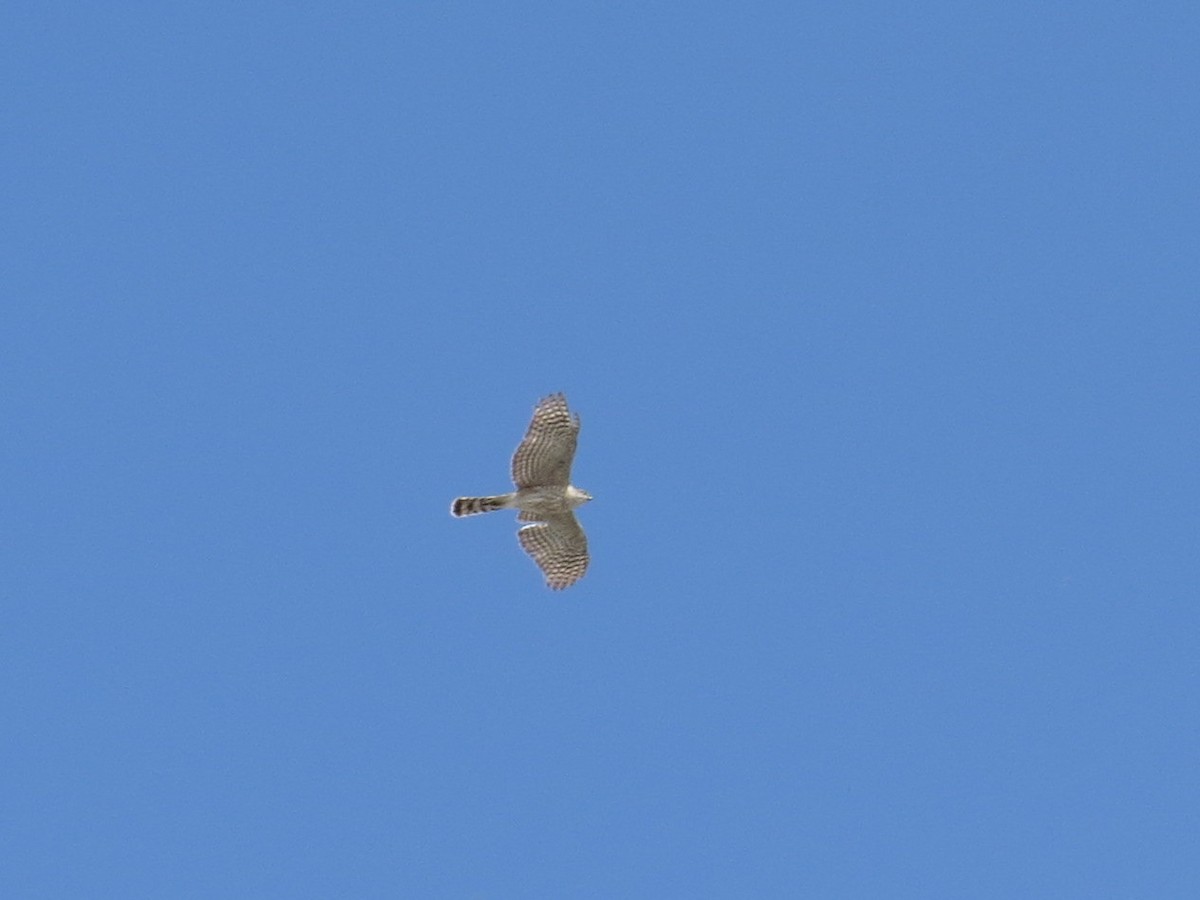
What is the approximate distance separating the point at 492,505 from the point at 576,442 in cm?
227

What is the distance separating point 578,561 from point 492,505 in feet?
8.37

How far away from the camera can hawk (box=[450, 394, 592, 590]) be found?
38.1 meters

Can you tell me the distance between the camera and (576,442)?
126 ft

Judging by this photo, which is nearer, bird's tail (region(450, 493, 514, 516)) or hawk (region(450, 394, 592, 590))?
hawk (region(450, 394, 592, 590))

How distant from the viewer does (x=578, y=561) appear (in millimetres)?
41000

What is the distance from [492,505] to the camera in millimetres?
39406

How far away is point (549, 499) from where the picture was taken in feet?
129

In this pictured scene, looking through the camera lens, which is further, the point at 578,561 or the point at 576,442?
the point at 578,561

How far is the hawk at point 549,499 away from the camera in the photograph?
125ft

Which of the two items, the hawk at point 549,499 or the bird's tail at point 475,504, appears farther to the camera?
the bird's tail at point 475,504

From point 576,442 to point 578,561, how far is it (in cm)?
355
